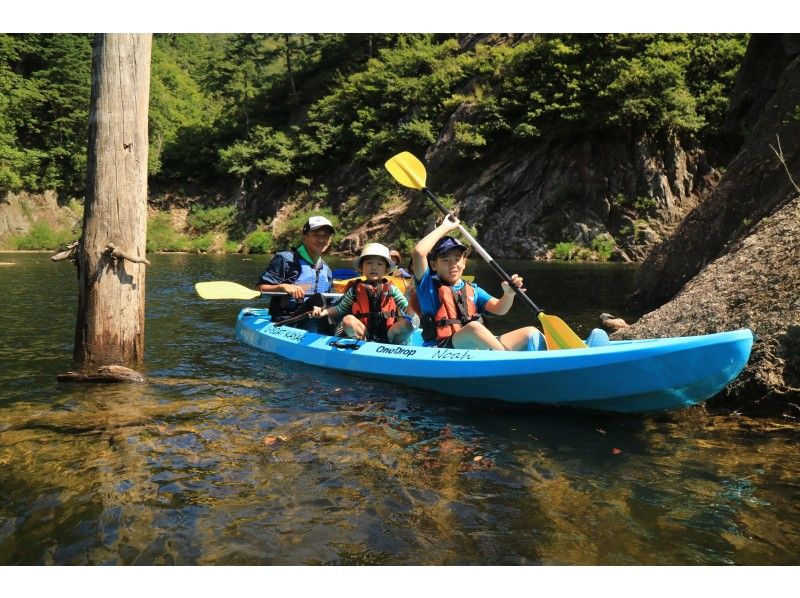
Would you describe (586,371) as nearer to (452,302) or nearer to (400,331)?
(452,302)

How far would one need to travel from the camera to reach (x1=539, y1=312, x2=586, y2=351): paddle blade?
454 cm

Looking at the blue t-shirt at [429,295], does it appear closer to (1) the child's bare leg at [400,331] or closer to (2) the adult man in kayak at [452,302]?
(2) the adult man in kayak at [452,302]

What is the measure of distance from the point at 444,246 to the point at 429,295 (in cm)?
43

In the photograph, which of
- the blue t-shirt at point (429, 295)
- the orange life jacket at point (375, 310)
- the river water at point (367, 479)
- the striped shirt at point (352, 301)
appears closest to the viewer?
the river water at point (367, 479)

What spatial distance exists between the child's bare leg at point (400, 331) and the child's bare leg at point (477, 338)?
0.74 metres

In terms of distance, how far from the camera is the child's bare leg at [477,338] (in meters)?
4.62

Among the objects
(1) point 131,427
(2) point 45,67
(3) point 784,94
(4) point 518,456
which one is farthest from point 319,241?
(2) point 45,67

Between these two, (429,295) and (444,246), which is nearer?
(444,246)

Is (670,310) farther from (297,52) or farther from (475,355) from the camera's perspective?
(297,52)

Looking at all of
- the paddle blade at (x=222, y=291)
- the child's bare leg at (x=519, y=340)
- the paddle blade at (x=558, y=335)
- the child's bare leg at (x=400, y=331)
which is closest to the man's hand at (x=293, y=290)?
the paddle blade at (x=222, y=291)

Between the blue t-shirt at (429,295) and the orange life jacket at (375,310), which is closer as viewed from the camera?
the blue t-shirt at (429,295)

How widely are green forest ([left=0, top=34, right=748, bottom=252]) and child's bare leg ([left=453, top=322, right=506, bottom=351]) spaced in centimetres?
1720

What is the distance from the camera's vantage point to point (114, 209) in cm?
430

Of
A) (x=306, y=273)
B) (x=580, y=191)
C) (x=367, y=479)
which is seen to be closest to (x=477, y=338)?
(x=367, y=479)
